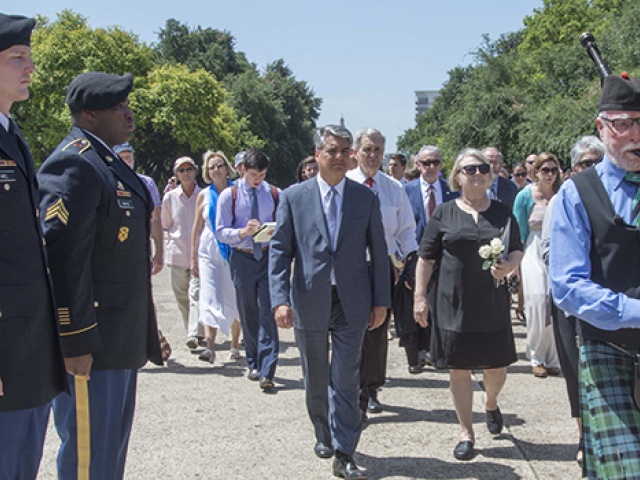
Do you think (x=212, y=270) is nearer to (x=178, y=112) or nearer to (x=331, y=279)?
(x=331, y=279)

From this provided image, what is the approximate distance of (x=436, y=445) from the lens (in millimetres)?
5758

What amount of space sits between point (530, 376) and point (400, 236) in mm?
2227

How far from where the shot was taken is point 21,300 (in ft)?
9.47

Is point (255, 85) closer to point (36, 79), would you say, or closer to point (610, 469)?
point (36, 79)

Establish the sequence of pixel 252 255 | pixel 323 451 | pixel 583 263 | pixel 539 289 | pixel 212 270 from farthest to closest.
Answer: pixel 212 270, pixel 539 289, pixel 252 255, pixel 323 451, pixel 583 263

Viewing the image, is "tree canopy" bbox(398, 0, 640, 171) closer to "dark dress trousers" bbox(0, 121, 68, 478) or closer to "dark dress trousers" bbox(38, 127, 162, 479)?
"dark dress trousers" bbox(38, 127, 162, 479)

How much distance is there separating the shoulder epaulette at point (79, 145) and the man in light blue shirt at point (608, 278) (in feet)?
6.73

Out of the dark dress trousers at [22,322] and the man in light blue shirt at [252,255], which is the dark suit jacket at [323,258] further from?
the dark dress trousers at [22,322]

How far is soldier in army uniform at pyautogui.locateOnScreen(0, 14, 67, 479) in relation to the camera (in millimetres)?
2855

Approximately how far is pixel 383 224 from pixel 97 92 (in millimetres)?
3345

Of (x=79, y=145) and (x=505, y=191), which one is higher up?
(x=505, y=191)

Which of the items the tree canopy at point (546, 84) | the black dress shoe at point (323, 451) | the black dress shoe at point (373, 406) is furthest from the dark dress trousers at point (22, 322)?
the tree canopy at point (546, 84)

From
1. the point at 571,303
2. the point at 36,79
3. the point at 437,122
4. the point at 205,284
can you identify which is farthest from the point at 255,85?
the point at 571,303

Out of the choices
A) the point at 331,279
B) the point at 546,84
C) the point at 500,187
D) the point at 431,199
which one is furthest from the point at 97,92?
the point at 546,84
